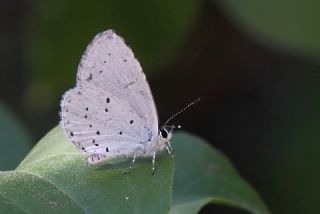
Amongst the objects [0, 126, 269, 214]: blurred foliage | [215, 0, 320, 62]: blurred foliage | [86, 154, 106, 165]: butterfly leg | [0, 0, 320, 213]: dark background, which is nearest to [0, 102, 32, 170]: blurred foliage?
[0, 0, 320, 213]: dark background

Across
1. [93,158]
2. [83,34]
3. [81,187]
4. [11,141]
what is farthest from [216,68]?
[81,187]

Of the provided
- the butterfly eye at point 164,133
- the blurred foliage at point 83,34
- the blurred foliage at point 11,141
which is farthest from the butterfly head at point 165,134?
the blurred foliage at point 83,34

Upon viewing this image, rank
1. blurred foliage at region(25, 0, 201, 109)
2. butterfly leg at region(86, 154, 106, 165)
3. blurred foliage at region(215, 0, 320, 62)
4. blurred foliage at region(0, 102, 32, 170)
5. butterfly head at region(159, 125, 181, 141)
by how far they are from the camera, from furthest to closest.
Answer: blurred foliage at region(25, 0, 201, 109) < blurred foliage at region(215, 0, 320, 62) < blurred foliage at region(0, 102, 32, 170) < butterfly head at region(159, 125, 181, 141) < butterfly leg at region(86, 154, 106, 165)

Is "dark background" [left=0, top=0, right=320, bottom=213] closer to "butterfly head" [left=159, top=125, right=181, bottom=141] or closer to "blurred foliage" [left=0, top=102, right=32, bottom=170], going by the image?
"blurred foliage" [left=0, top=102, right=32, bottom=170]

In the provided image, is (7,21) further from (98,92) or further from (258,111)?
(98,92)

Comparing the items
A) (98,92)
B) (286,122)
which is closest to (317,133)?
(286,122)
